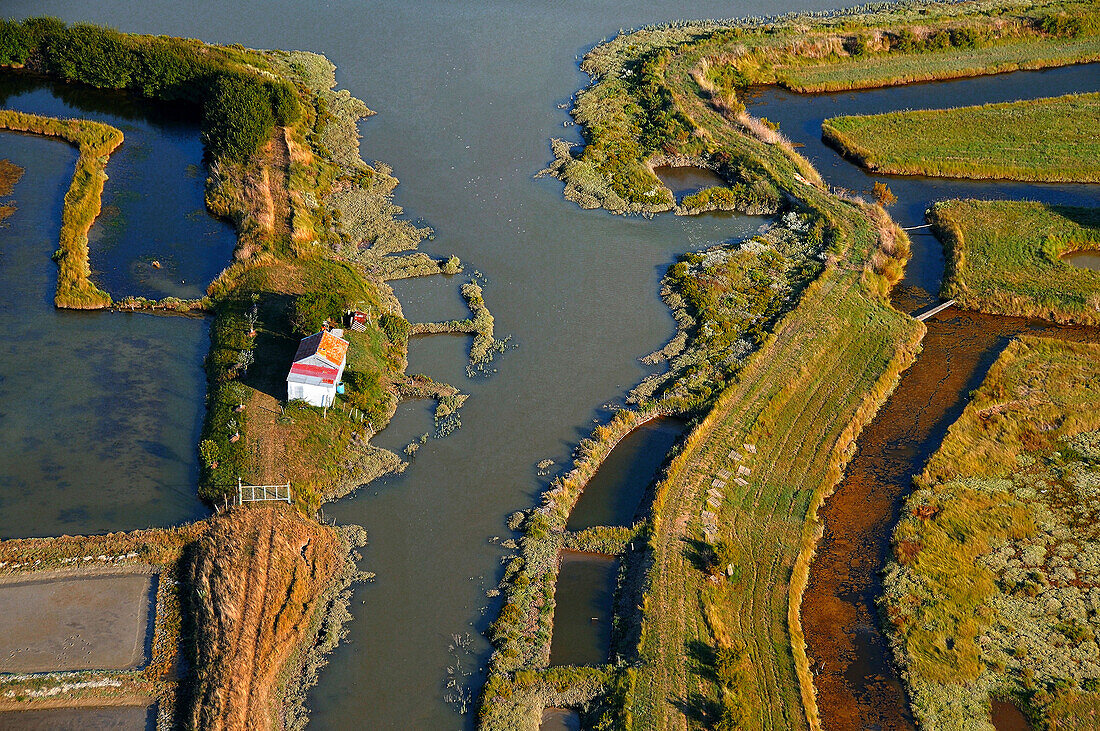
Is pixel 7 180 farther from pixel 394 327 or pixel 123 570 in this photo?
pixel 123 570

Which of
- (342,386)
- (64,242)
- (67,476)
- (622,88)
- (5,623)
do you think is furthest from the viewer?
(622,88)

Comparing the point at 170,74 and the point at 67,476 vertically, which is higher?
the point at 170,74

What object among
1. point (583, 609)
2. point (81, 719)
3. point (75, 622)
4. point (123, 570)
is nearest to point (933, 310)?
point (583, 609)

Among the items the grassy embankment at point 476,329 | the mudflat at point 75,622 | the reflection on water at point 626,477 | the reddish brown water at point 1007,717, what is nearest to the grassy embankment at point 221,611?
the mudflat at point 75,622

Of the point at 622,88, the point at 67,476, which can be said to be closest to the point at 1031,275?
the point at 622,88

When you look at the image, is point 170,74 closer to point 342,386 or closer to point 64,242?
point 64,242

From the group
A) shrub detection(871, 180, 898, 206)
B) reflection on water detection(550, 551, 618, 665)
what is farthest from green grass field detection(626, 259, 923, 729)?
shrub detection(871, 180, 898, 206)
